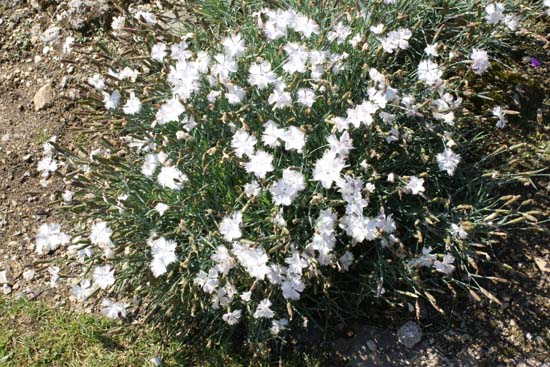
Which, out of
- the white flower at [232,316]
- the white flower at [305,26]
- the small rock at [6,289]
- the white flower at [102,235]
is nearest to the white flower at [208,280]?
the white flower at [232,316]

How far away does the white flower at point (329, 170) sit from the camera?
2.47 metres

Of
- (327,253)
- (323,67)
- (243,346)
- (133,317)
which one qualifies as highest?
(323,67)

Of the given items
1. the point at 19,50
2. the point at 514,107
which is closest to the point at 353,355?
the point at 514,107

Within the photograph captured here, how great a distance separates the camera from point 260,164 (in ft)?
8.30

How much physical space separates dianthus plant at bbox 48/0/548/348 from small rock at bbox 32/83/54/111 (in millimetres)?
1070

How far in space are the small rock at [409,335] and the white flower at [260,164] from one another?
1.12m

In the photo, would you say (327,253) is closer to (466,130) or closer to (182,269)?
(182,269)

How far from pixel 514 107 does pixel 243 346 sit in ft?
6.62

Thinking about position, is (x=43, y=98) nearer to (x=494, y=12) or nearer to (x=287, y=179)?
(x=287, y=179)

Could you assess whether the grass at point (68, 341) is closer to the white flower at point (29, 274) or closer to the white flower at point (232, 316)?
the white flower at point (29, 274)

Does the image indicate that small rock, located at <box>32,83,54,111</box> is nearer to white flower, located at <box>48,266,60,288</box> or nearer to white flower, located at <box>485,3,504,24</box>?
white flower, located at <box>48,266,60,288</box>

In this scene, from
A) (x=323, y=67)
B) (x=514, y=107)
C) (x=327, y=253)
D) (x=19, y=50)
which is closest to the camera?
(x=327, y=253)

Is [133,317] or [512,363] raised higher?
[512,363]

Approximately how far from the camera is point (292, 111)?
283 centimetres
